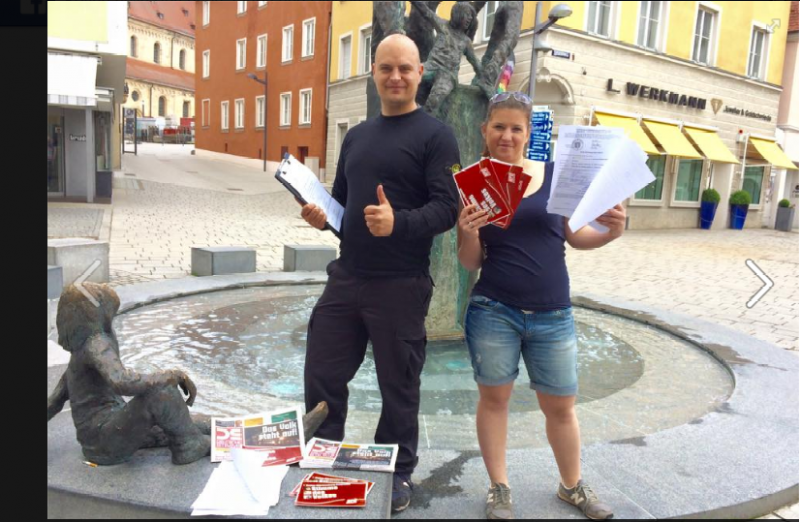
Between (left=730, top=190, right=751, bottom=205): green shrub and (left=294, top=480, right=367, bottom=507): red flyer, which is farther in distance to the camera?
(left=730, top=190, right=751, bottom=205): green shrub

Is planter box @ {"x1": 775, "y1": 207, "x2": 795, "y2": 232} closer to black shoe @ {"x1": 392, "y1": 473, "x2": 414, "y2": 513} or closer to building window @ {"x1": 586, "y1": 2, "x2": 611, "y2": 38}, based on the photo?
building window @ {"x1": 586, "y1": 2, "x2": 611, "y2": 38}

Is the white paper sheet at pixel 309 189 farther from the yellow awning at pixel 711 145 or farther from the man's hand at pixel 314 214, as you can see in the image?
the yellow awning at pixel 711 145

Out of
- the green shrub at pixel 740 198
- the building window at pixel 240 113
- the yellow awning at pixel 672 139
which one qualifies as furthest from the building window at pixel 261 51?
the green shrub at pixel 740 198

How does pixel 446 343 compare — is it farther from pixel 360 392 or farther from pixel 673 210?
pixel 673 210

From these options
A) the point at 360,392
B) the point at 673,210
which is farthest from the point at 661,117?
the point at 360,392

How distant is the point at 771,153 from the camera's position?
76.9ft

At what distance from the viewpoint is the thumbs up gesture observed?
235 centimetres

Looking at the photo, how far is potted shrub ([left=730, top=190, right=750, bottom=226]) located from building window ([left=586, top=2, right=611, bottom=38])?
8.24m

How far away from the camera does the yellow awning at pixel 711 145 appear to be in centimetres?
2078

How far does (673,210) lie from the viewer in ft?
70.7

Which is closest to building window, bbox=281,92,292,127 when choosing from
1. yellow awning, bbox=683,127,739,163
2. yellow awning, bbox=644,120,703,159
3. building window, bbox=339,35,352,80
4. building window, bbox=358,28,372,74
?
building window, bbox=339,35,352,80

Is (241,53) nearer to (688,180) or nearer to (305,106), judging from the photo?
(305,106)
